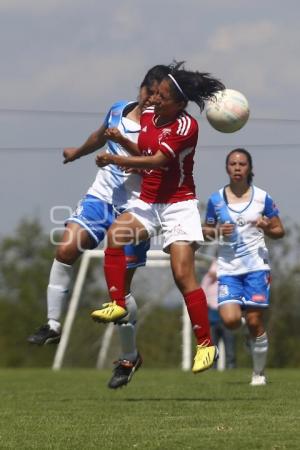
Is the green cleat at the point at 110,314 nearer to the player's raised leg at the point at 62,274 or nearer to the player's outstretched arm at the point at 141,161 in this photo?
the player's raised leg at the point at 62,274

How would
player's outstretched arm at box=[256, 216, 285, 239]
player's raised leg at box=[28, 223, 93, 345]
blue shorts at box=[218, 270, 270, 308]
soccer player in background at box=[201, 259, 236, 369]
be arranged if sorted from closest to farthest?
player's raised leg at box=[28, 223, 93, 345] < player's outstretched arm at box=[256, 216, 285, 239] < blue shorts at box=[218, 270, 270, 308] < soccer player in background at box=[201, 259, 236, 369]

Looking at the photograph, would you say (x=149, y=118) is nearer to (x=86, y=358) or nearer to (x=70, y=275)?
(x=70, y=275)

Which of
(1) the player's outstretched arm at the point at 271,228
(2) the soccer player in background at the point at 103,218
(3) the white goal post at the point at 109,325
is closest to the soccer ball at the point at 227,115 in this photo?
(2) the soccer player in background at the point at 103,218

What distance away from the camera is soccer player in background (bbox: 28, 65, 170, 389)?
10430 mm

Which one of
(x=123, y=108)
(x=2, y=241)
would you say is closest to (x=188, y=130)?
(x=123, y=108)

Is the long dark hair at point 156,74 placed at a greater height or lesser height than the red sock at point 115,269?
greater

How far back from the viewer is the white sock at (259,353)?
1245 centimetres

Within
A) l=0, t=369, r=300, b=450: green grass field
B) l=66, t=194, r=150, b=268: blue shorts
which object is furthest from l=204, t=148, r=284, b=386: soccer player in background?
l=66, t=194, r=150, b=268: blue shorts

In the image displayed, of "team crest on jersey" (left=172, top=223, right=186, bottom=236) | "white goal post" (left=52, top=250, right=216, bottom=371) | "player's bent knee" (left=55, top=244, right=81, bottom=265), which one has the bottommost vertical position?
"white goal post" (left=52, top=250, right=216, bottom=371)

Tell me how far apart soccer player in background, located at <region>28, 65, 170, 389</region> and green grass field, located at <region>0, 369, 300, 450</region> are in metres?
0.69

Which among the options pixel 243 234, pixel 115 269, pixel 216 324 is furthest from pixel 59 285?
pixel 216 324

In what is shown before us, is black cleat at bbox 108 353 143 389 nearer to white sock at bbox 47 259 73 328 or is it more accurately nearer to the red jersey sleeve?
white sock at bbox 47 259 73 328

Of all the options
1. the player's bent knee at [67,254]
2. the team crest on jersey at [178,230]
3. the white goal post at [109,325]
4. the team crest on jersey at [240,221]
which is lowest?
the white goal post at [109,325]

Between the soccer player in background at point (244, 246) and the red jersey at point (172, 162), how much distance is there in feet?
8.41
